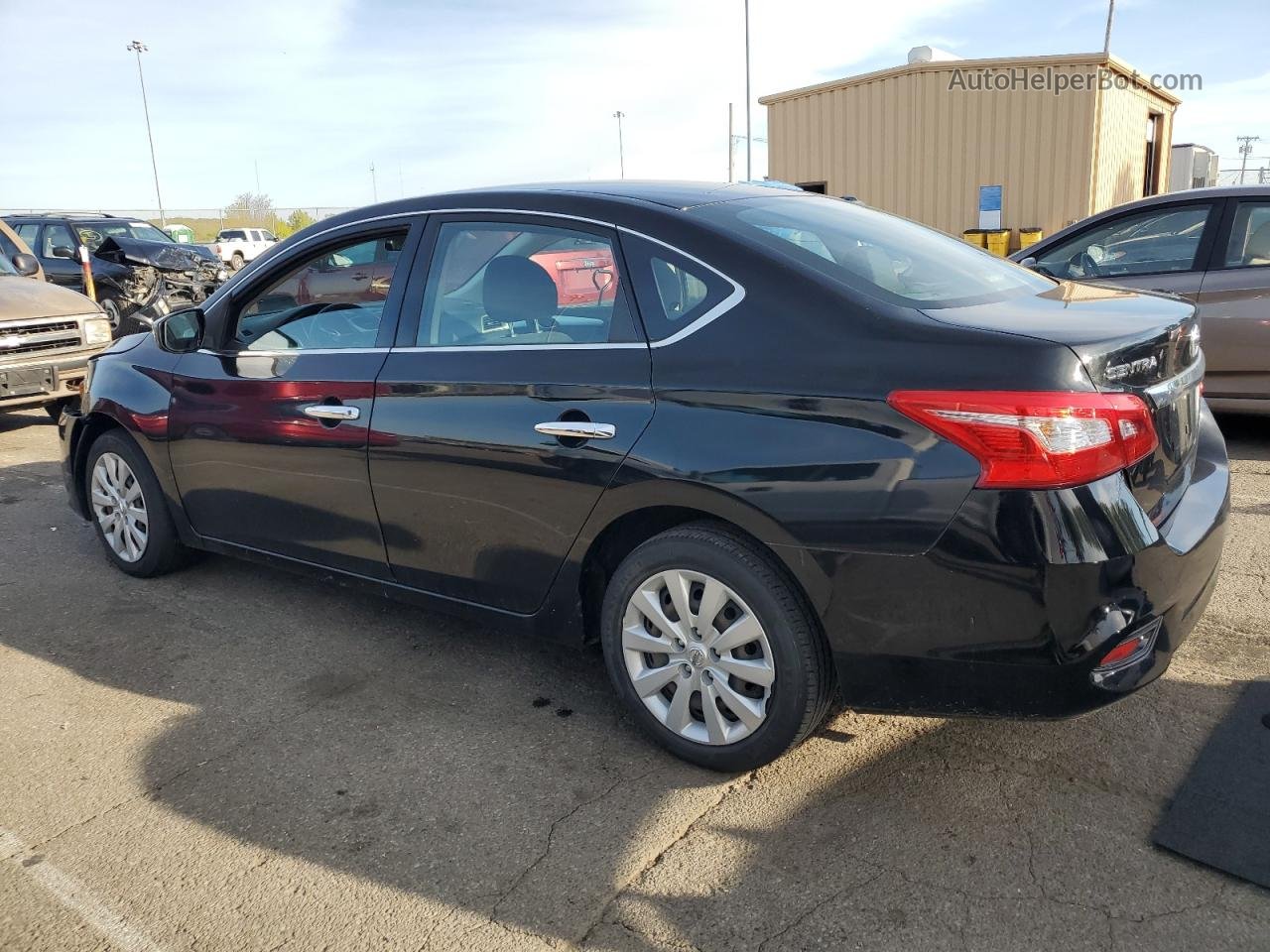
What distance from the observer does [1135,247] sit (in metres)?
6.49

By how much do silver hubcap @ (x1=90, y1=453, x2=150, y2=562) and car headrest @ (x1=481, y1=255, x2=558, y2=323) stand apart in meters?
2.16

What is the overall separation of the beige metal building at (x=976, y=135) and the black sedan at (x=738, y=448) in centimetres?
1285

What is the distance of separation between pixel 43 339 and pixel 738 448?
23.7 ft

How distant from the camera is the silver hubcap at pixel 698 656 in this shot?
2.79 metres

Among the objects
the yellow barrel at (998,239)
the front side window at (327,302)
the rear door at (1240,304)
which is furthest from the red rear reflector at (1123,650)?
the yellow barrel at (998,239)

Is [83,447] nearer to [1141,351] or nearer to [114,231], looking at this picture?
[1141,351]

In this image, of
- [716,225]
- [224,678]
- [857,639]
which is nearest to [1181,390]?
[857,639]

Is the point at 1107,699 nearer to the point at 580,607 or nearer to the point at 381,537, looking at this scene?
the point at 580,607

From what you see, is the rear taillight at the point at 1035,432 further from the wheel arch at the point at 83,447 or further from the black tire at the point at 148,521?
the wheel arch at the point at 83,447

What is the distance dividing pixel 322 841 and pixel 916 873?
152 centimetres

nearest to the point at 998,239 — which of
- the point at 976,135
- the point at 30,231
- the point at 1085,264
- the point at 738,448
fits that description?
the point at 976,135

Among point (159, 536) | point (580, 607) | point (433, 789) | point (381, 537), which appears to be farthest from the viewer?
point (159, 536)

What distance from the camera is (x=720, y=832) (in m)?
→ 2.70

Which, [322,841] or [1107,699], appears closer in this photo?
[1107,699]
